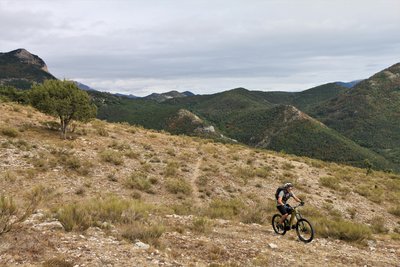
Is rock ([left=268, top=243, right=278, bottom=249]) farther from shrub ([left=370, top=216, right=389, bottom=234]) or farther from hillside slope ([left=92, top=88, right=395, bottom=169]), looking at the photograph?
hillside slope ([left=92, top=88, right=395, bottom=169])

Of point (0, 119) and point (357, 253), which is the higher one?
point (0, 119)

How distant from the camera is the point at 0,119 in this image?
84.3 ft

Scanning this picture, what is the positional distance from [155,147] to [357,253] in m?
19.7

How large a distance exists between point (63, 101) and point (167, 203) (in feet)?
39.7

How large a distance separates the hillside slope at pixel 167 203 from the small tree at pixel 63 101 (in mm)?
1597

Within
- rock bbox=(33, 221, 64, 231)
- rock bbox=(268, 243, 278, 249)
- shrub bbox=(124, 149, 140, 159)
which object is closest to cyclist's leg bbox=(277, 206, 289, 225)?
rock bbox=(268, 243, 278, 249)

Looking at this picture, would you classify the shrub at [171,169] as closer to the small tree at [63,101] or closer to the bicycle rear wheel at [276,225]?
the small tree at [63,101]

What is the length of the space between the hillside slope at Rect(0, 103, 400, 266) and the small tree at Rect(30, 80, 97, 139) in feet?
5.24

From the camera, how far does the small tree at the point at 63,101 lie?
24781mm

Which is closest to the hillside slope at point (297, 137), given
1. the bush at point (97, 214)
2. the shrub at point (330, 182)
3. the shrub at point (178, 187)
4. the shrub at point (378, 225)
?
the shrub at point (330, 182)

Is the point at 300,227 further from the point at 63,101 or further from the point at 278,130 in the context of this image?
Result: the point at 278,130

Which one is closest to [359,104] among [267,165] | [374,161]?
[374,161]

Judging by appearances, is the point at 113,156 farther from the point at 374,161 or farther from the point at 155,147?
the point at 374,161

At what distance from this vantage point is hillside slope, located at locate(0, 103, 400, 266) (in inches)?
377
